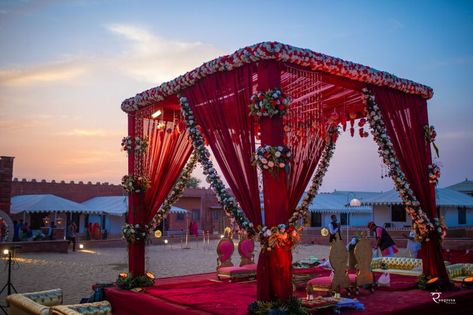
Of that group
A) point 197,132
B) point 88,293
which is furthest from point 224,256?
point 197,132

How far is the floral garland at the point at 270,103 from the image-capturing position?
6.38 metres

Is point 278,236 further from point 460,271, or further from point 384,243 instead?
point 384,243

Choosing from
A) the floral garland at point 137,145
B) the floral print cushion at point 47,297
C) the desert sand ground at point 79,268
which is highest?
the floral garland at point 137,145

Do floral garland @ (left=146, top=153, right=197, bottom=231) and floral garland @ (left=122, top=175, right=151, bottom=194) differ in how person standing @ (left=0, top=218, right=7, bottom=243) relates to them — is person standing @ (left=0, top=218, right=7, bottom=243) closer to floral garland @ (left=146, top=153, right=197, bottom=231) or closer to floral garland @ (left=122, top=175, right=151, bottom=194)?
floral garland @ (left=122, top=175, right=151, bottom=194)

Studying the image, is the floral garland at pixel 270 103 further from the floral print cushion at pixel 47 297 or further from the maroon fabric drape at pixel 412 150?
the floral print cushion at pixel 47 297

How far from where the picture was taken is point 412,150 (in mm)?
8789

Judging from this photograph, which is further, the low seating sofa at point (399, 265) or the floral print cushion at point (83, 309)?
the low seating sofa at point (399, 265)

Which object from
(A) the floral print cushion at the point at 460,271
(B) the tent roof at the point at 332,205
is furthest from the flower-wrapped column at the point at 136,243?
(B) the tent roof at the point at 332,205

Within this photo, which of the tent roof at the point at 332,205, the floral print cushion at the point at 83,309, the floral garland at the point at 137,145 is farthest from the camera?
the tent roof at the point at 332,205

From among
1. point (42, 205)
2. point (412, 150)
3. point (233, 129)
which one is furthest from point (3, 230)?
point (412, 150)

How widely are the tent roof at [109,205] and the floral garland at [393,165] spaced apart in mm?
21777

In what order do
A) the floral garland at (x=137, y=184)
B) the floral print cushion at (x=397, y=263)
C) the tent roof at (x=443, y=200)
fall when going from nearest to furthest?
the floral garland at (x=137, y=184) < the floral print cushion at (x=397, y=263) < the tent roof at (x=443, y=200)

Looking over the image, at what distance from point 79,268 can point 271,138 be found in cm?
1149

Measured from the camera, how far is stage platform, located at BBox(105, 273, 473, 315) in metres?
6.97
